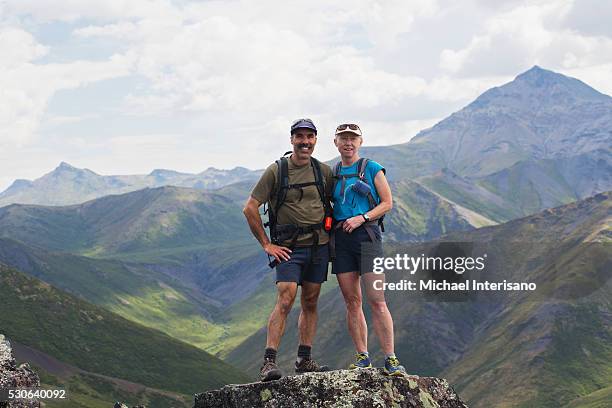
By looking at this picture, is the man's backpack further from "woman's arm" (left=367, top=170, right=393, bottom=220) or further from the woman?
"woman's arm" (left=367, top=170, right=393, bottom=220)

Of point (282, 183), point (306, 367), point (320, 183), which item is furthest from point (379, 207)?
point (306, 367)

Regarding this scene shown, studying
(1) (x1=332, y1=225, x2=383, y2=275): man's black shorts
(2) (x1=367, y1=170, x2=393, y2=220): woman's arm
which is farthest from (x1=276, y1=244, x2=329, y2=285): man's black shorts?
(2) (x1=367, y1=170, x2=393, y2=220): woman's arm

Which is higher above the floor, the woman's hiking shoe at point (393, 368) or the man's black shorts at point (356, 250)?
the man's black shorts at point (356, 250)

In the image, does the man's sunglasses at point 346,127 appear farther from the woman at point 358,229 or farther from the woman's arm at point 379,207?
the woman's arm at point 379,207

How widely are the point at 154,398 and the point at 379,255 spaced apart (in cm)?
19296

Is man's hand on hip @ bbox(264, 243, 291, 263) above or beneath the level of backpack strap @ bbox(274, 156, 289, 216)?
beneath

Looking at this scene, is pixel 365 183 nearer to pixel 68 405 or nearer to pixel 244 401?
pixel 244 401

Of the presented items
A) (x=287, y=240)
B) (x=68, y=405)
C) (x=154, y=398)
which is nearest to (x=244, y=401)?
(x=287, y=240)

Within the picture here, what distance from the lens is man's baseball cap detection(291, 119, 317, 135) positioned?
50.3 ft

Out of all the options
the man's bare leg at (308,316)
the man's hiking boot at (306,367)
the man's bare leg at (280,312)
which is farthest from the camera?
the man's bare leg at (308,316)

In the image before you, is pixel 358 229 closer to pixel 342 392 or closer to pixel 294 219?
pixel 294 219

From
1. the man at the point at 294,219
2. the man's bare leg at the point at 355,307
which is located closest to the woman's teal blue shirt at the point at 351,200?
the man at the point at 294,219

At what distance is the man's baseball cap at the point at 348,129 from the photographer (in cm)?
1578

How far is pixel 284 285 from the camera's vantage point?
15.0m
